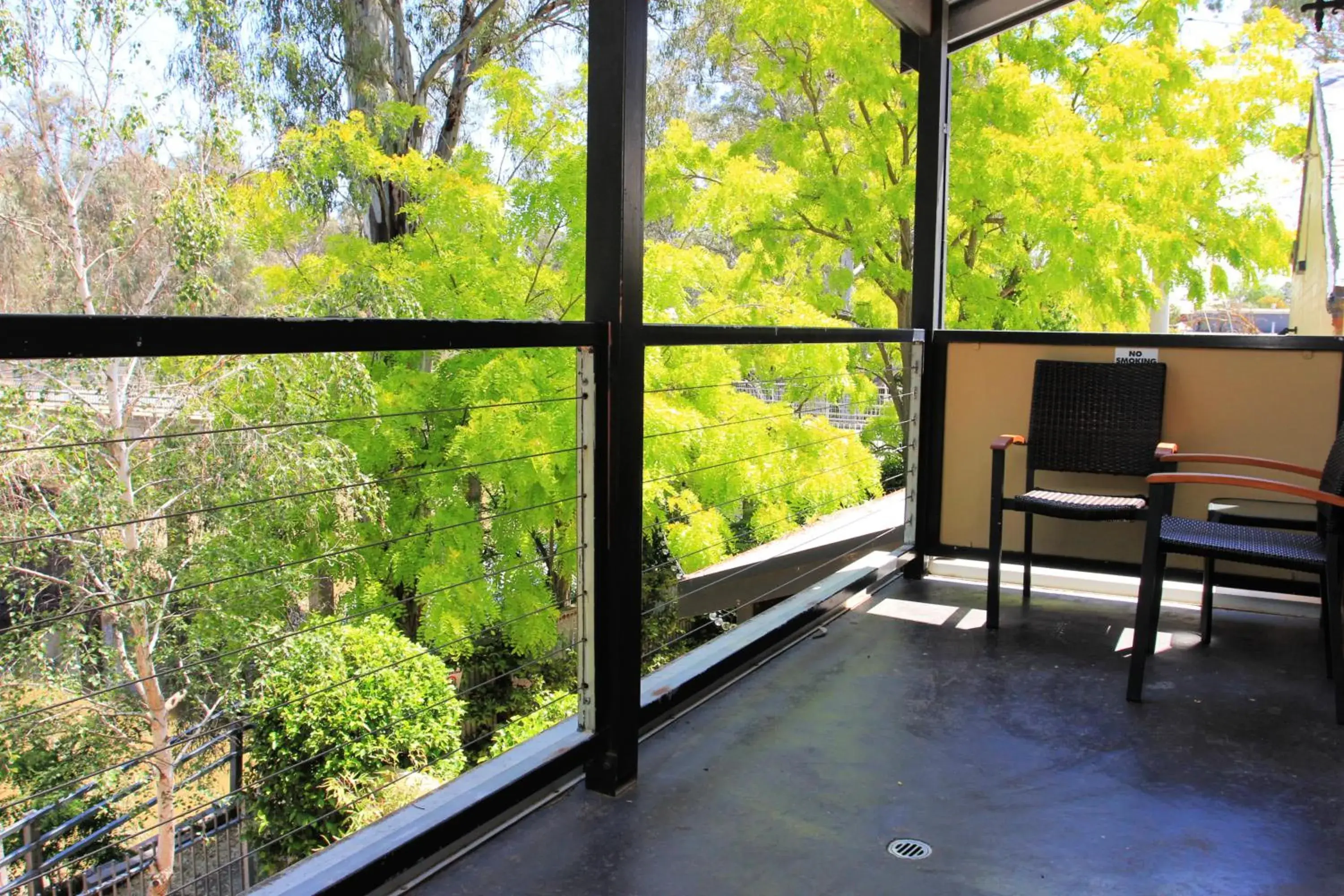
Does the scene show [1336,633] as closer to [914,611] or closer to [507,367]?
[914,611]

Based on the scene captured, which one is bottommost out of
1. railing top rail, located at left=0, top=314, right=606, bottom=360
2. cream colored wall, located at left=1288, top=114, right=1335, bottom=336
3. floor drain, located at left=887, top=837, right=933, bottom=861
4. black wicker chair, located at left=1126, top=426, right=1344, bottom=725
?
floor drain, located at left=887, top=837, right=933, bottom=861

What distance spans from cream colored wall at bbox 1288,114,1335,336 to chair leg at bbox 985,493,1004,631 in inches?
282

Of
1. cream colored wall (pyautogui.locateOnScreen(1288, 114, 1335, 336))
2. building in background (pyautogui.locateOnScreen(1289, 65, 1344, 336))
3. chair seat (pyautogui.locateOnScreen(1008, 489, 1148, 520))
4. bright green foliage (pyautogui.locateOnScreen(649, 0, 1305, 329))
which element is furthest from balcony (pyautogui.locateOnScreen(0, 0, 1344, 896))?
cream colored wall (pyautogui.locateOnScreen(1288, 114, 1335, 336))

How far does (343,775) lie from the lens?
7371 mm

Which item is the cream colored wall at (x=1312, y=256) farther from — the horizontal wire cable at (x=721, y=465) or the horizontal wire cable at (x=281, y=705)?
the horizontal wire cable at (x=281, y=705)

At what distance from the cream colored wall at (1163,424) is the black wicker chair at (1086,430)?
0.42ft

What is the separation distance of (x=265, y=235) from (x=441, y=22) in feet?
13.8

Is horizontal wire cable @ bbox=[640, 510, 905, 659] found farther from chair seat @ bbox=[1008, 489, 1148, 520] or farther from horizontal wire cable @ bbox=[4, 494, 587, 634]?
horizontal wire cable @ bbox=[4, 494, 587, 634]

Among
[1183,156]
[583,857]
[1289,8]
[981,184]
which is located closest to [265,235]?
[981,184]

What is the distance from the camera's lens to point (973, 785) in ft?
7.44

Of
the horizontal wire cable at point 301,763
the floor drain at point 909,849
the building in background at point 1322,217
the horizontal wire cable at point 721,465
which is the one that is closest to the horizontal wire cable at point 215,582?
the horizontal wire cable at point 301,763

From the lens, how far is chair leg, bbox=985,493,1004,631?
3.47 meters

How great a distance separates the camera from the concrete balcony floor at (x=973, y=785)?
187 centimetres

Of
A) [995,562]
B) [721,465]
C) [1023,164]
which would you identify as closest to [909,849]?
[721,465]
